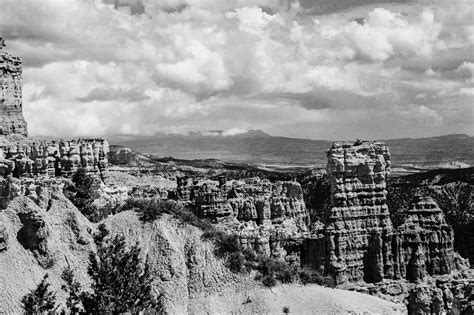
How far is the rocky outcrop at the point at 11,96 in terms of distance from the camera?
56.0 metres

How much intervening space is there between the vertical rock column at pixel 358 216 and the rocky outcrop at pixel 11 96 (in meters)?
25.2

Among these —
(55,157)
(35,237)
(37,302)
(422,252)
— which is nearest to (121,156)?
(55,157)

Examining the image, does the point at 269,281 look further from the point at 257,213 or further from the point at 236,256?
the point at 257,213

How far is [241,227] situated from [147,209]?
22180 mm

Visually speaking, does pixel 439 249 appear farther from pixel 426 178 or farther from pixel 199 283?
pixel 426 178

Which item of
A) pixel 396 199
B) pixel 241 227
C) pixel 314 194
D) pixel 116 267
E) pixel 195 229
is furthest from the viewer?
pixel 314 194

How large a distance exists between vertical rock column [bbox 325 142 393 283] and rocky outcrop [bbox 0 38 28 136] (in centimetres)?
2516

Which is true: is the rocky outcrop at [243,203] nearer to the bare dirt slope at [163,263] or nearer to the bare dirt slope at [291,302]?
the bare dirt slope at [163,263]

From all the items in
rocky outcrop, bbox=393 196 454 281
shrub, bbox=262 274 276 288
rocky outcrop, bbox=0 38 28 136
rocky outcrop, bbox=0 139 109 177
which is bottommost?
rocky outcrop, bbox=393 196 454 281

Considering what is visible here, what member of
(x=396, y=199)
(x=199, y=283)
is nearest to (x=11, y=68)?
(x=199, y=283)

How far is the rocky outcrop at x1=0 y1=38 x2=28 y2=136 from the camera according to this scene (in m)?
56.0

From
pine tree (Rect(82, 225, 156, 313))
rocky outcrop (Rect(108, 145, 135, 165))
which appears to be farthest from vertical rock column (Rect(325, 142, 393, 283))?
rocky outcrop (Rect(108, 145, 135, 165))

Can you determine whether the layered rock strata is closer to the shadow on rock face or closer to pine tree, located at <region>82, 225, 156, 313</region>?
the shadow on rock face

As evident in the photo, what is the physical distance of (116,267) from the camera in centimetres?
2575
